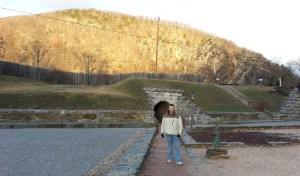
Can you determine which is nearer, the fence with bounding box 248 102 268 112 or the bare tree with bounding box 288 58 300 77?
the fence with bounding box 248 102 268 112

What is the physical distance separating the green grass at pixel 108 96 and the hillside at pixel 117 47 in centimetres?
2276

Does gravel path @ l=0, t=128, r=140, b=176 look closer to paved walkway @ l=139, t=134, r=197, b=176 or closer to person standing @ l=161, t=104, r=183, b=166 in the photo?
paved walkway @ l=139, t=134, r=197, b=176

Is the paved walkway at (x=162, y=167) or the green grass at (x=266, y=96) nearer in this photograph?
the paved walkway at (x=162, y=167)

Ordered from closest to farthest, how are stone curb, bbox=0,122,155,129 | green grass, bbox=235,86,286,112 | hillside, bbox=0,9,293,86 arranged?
stone curb, bbox=0,122,155,129, green grass, bbox=235,86,286,112, hillside, bbox=0,9,293,86

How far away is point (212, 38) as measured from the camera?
7781cm

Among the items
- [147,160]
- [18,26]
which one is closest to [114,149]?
[147,160]

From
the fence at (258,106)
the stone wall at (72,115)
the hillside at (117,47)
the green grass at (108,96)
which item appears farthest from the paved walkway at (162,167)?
the hillside at (117,47)

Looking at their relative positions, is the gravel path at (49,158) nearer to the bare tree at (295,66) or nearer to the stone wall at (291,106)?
the stone wall at (291,106)

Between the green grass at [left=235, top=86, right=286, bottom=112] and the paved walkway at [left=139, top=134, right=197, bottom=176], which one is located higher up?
the green grass at [left=235, top=86, right=286, bottom=112]

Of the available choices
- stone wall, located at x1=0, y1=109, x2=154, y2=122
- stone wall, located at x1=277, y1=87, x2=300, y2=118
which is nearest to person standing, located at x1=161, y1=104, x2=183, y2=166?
stone wall, located at x1=0, y1=109, x2=154, y2=122

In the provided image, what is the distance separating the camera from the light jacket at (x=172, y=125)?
936 cm

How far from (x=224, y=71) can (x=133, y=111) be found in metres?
34.2

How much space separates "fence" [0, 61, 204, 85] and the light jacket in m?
31.4

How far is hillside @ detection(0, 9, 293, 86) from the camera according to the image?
2527 inches
